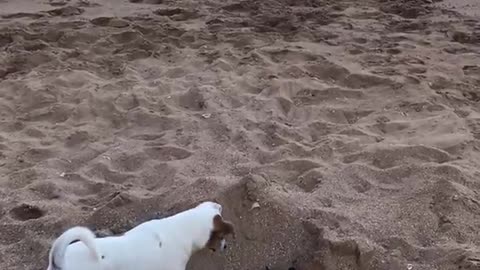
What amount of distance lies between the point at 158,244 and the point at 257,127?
145cm

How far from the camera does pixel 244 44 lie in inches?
197

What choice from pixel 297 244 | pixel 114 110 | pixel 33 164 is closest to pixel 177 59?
pixel 114 110

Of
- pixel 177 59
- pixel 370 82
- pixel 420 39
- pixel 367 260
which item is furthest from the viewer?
pixel 420 39

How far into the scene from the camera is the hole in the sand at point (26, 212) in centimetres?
309

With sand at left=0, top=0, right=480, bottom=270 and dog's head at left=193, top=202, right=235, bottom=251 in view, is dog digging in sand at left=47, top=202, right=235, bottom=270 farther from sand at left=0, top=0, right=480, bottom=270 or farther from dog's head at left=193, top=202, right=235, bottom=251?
sand at left=0, top=0, right=480, bottom=270

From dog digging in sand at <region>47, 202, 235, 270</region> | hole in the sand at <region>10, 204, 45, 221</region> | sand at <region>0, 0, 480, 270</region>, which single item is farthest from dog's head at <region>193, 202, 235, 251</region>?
hole in the sand at <region>10, 204, 45, 221</region>

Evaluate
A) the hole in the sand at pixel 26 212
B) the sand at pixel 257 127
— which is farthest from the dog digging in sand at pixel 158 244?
the hole in the sand at pixel 26 212

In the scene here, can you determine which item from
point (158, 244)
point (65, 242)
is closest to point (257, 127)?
point (158, 244)

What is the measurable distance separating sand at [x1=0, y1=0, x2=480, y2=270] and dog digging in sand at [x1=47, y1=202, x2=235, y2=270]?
1.20ft

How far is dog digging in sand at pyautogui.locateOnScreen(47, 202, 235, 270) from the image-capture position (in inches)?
92.6

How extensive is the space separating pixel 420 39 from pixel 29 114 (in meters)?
2.71

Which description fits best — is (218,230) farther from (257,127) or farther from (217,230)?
(257,127)

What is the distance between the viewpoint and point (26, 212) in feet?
10.2

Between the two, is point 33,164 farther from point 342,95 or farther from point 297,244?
point 342,95
